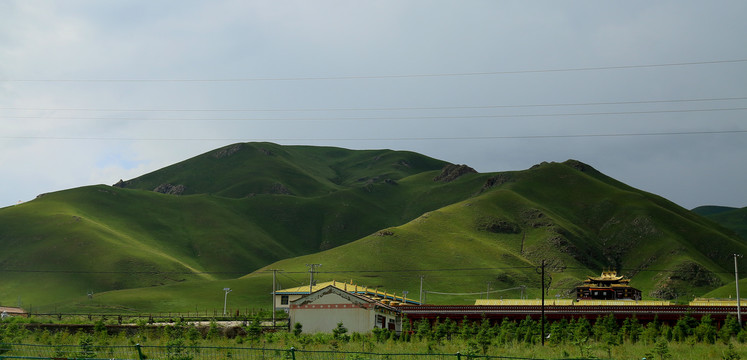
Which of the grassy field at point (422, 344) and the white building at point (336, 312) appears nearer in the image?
the grassy field at point (422, 344)

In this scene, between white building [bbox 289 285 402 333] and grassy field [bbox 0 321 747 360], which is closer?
grassy field [bbox 0 321 747 360]

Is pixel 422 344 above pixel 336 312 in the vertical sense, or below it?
below

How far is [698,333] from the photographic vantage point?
218 feet

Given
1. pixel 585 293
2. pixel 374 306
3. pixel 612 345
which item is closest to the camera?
pixel 612 345

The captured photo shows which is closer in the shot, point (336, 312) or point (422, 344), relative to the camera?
point (422, 344)

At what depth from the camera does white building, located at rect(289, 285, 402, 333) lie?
274 feet

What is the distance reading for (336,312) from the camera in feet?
277

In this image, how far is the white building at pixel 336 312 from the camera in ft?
274

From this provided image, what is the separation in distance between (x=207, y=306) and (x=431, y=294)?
54.0 m

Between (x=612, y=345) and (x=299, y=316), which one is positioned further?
(x=299, y=316)

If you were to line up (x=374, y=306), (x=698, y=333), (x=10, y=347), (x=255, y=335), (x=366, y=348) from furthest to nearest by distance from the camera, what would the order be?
1. (x=374, y=306)
2. (x=698, y=333)
3. (x=255, y=335)
4. (x=366, y=348)
5. (x=10, y=347)

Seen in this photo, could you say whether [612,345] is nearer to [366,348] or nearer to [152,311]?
[366,348]

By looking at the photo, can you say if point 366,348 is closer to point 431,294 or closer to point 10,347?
point 10,347

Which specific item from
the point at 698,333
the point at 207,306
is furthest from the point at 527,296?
the point at 698,333
